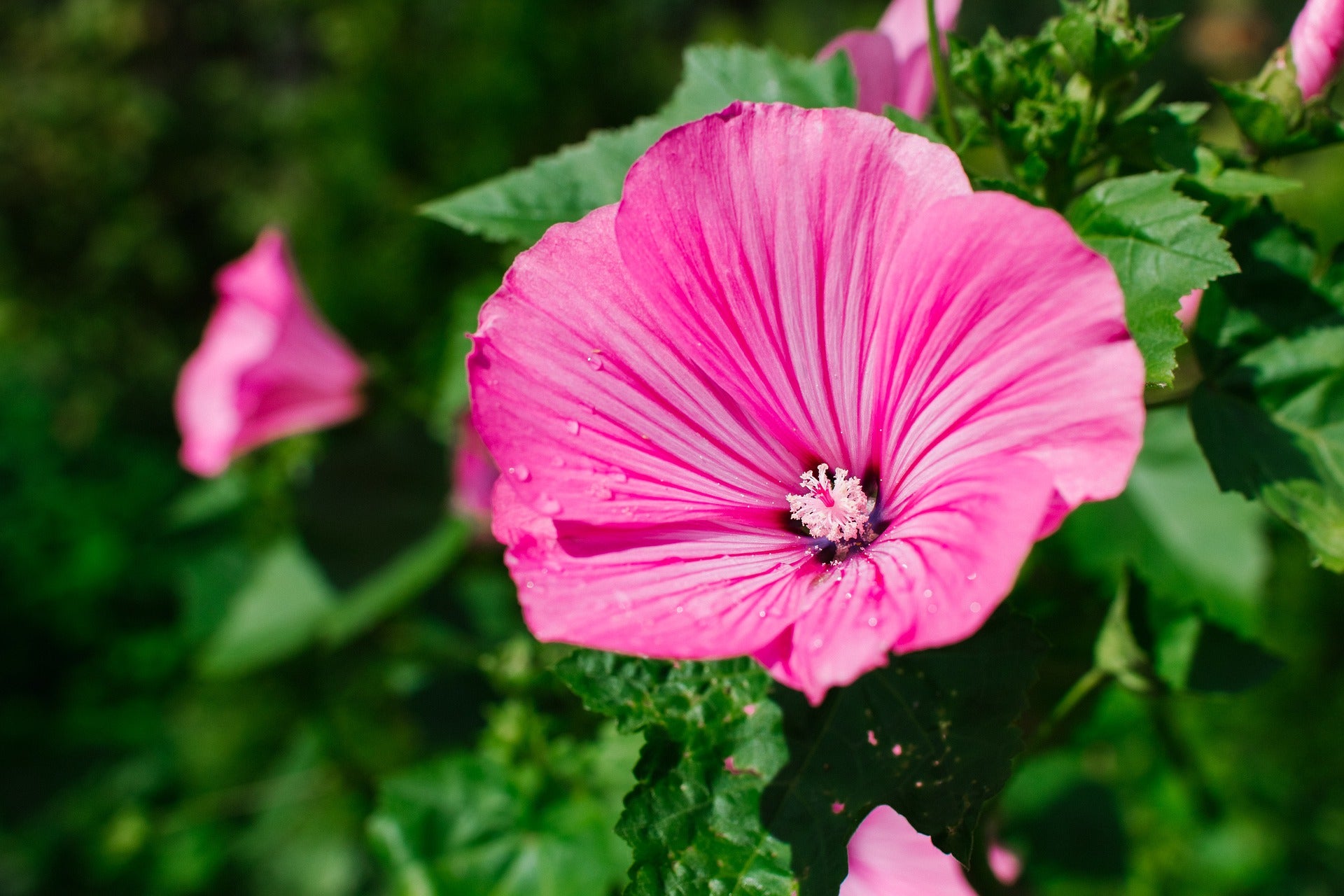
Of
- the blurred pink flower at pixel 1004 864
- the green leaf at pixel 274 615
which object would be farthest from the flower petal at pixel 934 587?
the green leaf at pixel 274 615

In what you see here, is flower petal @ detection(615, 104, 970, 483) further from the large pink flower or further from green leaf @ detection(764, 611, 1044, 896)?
green leaf @ detection(764, 611, 1044, 896)

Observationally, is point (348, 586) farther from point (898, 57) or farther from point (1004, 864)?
point (898, 57)

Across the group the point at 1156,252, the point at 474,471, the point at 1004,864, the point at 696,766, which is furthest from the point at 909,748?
the point at 474,471

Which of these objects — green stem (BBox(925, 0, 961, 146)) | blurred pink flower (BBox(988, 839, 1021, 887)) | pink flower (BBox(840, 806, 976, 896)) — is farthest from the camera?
blurred pink flower (BBox(988, 839, 1021, 887))

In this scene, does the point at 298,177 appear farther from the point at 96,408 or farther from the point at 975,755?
the point at 975,755

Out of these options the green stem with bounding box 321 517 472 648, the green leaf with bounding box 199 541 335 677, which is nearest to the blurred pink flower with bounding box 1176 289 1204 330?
the green stem with bounding box 321 517 472 648

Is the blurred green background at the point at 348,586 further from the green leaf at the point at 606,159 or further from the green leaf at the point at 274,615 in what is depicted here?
the green leaf at the point at 606,159
